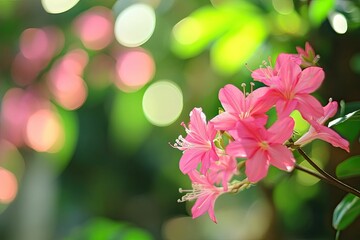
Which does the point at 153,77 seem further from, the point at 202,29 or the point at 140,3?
the point at 202,29

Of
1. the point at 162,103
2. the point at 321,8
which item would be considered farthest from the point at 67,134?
the point at 321,8

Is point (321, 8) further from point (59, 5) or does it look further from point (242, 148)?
point (59, 5)

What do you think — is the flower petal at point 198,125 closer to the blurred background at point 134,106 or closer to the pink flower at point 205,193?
the pink flower at point 205,193

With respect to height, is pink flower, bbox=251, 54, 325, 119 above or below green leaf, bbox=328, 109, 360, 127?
above

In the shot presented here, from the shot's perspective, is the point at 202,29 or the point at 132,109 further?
the point at 132,109

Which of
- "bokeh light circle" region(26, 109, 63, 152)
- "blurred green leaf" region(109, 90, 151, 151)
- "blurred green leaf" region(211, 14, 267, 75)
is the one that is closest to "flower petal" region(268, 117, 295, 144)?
"blurred green leaf" region(211, 14, 267, 75)

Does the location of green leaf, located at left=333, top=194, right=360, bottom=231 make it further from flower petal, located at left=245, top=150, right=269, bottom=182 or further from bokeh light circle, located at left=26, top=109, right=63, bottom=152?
bokeh light circle, located at left=26, top=109, right=63, bottom=152

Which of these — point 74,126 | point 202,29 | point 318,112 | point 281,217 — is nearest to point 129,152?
point 74,126
